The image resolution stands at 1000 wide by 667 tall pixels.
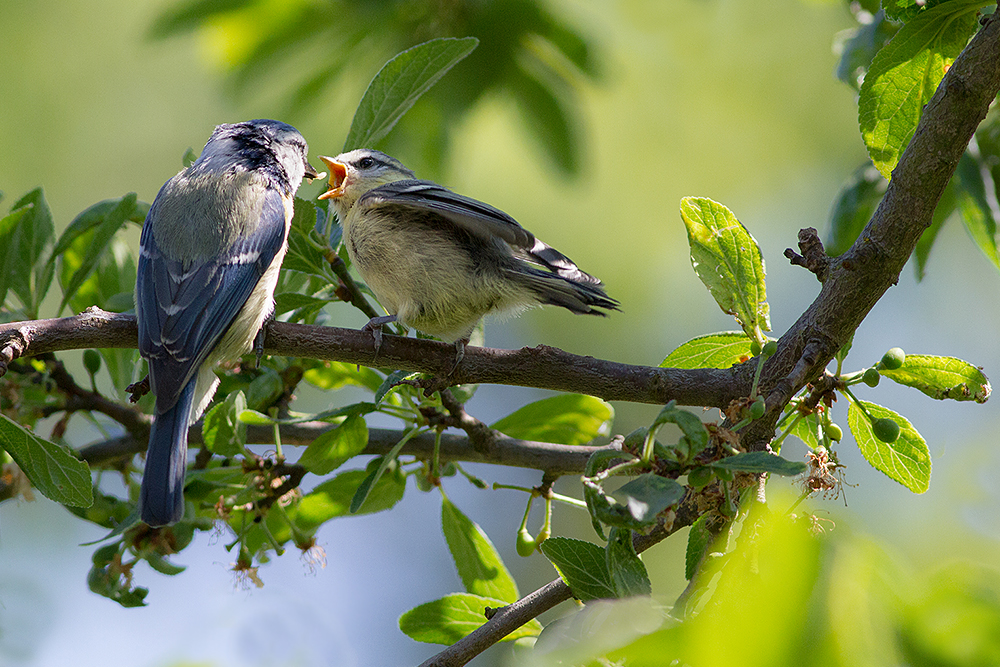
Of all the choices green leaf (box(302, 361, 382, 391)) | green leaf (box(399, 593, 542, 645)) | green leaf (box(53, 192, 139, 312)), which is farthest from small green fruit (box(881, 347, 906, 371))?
green leaf (box(53, 192, 139, 312))

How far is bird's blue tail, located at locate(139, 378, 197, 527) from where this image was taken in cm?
199

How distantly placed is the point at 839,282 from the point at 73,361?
4.79 m

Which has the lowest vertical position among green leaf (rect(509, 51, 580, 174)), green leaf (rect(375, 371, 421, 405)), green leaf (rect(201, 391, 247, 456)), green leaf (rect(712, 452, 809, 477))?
green leaf (rect(712, 452, 809, 477))

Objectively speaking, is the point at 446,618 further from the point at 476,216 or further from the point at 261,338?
the point at 476,216

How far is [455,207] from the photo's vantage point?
2.41 m

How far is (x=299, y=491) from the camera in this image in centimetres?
240

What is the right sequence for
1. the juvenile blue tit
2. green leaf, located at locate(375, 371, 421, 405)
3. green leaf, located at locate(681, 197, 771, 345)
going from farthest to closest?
the juvenile blue tit
green leaf, located at locate(375, 371, 421, 405)
green leaf, located at locate(681, 197, 771, 345)

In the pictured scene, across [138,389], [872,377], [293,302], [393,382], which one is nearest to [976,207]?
[872,377]

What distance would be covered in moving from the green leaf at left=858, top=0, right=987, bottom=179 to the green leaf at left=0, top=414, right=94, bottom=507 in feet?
6.16

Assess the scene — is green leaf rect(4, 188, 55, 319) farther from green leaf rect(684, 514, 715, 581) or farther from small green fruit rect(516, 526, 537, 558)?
green leaf rect(684, 514, 715, 581)

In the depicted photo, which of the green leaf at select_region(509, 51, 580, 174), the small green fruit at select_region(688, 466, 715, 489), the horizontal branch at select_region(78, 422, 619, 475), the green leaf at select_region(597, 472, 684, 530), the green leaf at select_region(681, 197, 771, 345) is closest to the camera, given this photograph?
the green leaf at select_region(597, 472, 684, 530)

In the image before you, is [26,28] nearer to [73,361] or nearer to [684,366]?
[73,361]

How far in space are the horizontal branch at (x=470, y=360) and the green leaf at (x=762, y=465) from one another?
0.53m

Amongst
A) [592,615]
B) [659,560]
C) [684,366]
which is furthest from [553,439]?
[659,560]
